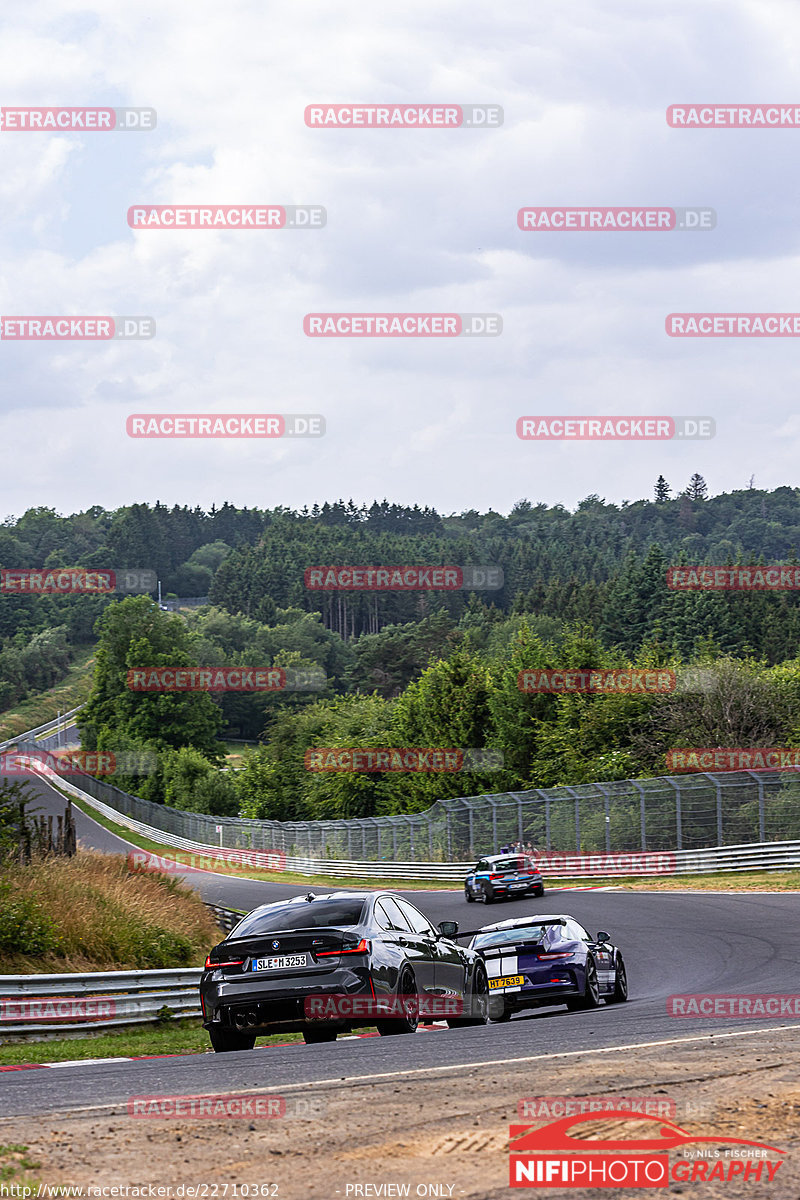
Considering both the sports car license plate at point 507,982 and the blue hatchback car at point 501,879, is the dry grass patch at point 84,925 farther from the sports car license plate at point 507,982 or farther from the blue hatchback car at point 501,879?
the blue hatchback car at point 501,879

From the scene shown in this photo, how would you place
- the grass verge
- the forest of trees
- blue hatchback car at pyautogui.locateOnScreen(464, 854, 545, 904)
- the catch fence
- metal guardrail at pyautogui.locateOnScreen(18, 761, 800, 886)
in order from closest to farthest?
the grass verge, metal guardrail at pyautogui.locateOnScreen(18, 761, 800, 886), the catch fence, blue hatchback car at pyautogui.locateOnScreen(464, 854, 545, 904), the forest of trees

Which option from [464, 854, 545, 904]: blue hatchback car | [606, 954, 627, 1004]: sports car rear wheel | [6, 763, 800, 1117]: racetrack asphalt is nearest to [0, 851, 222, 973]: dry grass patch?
[6, 763, 800, 1117]: racetrack asphalt

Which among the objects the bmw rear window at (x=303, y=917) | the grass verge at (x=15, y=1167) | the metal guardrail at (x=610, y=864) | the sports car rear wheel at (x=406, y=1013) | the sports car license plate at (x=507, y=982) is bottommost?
the metal guardrail at (x=610, y=864)

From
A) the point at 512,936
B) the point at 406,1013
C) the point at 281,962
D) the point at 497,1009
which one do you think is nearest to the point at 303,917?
the point at 281,962

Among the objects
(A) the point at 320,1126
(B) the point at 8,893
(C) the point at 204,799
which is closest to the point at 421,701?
(C) the point at 204,799

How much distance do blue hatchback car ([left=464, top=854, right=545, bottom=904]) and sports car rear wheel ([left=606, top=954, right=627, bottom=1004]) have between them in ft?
61.1

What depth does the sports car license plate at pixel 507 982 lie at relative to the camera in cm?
1410

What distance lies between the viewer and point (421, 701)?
78.9 m

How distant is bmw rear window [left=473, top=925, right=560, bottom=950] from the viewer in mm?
14406

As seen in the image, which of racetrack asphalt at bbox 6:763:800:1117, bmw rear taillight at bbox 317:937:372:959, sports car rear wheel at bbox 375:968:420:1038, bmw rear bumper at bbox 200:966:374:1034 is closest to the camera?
racetrack asphalt at bbox 6:763:800:1117

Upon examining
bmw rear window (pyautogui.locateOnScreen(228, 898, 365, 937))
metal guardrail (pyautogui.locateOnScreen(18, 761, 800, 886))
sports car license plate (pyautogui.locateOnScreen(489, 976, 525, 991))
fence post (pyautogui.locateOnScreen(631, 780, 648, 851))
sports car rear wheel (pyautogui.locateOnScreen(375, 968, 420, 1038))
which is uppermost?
bmw rear window (pyautogui.locateOnScreen(228, 898, 365, 937))

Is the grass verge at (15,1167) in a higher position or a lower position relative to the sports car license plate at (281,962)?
higher

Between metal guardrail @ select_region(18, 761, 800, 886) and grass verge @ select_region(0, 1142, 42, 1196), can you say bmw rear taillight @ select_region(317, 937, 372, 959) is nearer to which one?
grass verge @ select_region(0, 1142, 42, 1196)

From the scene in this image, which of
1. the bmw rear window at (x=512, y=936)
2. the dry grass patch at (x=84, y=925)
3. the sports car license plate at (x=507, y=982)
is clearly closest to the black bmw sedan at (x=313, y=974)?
the sports car license plate at (x=507, y=982)
